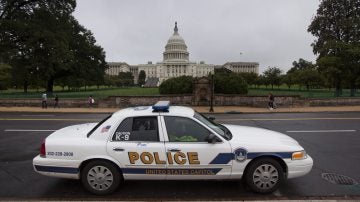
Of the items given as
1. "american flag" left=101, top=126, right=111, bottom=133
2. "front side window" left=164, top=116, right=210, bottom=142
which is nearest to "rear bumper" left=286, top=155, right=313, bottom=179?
"front side window" left=164, top=116, right=210, bottom=142

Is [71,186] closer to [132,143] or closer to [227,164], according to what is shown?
[132,143]

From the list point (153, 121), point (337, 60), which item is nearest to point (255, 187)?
point (153, 121)

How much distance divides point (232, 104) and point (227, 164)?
939 inches

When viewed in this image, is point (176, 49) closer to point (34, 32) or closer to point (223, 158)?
point (34, 32)

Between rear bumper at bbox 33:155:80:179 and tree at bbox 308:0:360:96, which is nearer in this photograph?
rear bumper at bbox 33:155:80:179

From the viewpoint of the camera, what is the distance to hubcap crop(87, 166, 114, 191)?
18.5 ft

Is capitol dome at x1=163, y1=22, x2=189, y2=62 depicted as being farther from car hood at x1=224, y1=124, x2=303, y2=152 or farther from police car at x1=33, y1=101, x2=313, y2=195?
police car at x1=33, y1=101, x2=313, y2=195

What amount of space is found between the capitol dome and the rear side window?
137 metres

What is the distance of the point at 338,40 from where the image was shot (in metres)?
A: 40.5

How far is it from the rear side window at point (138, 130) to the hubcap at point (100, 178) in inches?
23.0

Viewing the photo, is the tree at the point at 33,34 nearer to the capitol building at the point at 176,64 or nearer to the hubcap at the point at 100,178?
the hubcap at the point at 100,178

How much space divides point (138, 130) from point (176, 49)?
457 ft

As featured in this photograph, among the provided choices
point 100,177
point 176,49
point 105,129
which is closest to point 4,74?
point 105,129

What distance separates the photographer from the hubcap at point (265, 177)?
5629 millimetres
